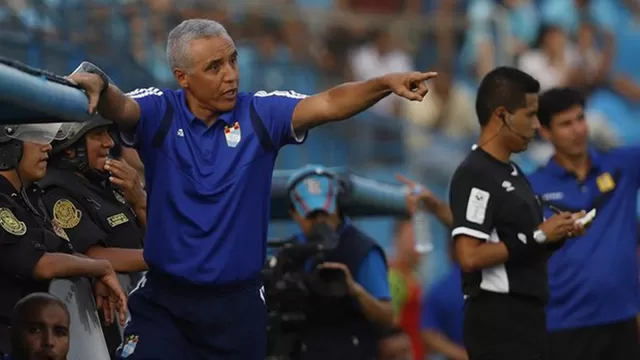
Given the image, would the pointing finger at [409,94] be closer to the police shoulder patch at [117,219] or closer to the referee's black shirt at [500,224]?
the referee's black shirt at [500,224]

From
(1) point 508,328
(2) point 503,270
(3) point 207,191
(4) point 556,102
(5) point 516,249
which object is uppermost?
(4) point 556,102

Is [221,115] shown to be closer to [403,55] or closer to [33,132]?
[33,132]

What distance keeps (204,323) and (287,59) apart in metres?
8.85

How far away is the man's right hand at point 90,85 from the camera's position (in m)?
6.93

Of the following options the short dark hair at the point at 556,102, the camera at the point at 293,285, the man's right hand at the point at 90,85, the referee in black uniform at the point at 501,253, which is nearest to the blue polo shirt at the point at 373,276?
the camera at the point at 293,285

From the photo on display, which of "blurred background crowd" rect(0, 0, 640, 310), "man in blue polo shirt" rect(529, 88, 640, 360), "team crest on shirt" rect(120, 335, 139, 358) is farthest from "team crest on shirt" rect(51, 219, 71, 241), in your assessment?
"blurred background crowd" rect(0, 0, 640, 310)

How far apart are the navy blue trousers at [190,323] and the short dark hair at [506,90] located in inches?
70.3

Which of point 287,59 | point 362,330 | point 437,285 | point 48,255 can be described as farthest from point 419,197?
point 287,59

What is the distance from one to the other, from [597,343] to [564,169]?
100cm

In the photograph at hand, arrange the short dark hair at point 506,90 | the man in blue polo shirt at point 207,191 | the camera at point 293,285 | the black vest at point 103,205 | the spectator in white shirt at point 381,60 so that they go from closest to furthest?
the man in blue polo shirt at point 207,191 < the black vest at point 103,205 < the short dark hair at point 506,90 < the camera at point 293,285 < the spectator in white shirt at point 381,60

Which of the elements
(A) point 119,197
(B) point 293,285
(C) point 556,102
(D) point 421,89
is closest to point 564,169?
(C) point 556,102

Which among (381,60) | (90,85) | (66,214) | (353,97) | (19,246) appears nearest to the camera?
(90,85)

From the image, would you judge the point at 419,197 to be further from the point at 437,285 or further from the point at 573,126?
the point at 437,285

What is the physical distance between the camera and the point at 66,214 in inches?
317
